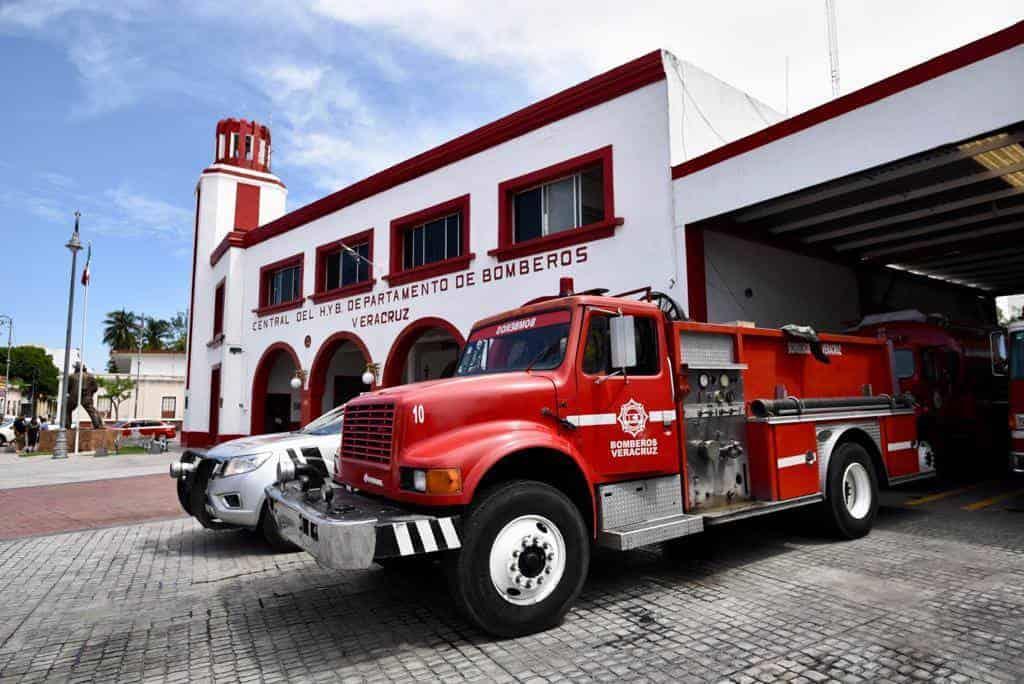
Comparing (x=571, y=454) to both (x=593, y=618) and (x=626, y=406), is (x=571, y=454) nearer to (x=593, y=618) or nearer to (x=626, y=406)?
(x=626, y=406)

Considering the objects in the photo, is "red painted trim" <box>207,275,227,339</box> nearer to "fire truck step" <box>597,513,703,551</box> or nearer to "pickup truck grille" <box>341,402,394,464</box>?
"pickup truck grille" <box>341,402,394,464</box>

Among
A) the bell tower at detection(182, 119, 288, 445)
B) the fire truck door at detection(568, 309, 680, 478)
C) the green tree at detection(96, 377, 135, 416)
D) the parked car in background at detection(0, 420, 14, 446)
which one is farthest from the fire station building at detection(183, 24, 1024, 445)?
the green tree at detection(96, 377, 135, 416)

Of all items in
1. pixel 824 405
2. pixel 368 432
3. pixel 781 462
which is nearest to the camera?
pixel 368 432

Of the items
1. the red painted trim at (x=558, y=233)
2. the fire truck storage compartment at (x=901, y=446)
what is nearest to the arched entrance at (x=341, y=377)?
the red painted trim at (x=558, y=233)

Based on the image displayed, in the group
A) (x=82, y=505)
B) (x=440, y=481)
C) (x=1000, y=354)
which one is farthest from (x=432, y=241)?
(x=440, y=481)

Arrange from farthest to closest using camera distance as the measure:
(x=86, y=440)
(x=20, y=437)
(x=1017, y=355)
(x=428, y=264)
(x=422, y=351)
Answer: (x=20, y=437), (x=86, y=440), (x=422, y=351), (x=428, y=264), (x=1017, y=355)

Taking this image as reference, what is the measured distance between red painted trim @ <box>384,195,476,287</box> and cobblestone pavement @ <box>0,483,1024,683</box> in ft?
28.6

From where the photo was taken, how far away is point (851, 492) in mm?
6852

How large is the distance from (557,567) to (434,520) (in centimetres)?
100

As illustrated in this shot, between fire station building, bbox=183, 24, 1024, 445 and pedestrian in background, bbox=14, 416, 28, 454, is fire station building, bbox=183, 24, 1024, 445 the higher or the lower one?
the higher one

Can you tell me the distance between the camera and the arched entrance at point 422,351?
15.1 meters

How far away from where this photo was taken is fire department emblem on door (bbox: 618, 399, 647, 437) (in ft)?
16.7

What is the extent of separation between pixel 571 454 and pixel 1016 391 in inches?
287

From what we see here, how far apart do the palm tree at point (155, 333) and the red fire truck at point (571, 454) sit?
282 ft
